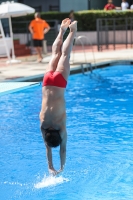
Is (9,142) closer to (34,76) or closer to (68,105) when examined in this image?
(68,105)

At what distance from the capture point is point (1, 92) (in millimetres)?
12078

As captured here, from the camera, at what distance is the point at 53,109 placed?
19.3 ft

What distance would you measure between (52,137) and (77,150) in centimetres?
263

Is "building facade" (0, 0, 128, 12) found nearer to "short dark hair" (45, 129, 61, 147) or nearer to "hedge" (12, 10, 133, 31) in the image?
"hedge" (12, 10, 133, 31)

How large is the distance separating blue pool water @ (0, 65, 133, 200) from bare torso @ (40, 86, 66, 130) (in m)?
1.14

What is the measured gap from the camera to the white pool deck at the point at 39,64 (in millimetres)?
15484

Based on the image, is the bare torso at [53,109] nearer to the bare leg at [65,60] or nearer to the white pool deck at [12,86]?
the bare leg at [65,60]

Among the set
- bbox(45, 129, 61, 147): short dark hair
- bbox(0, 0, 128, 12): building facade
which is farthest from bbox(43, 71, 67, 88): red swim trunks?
bbox(0, 0, 128, 12): building facade

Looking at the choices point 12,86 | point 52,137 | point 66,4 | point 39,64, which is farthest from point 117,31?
point 52,137

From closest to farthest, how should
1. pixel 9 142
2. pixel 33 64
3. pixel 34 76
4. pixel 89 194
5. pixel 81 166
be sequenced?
pixel 89 194 → pixel 81 166 → pixel 9 142 → pixel 34 76 → pixel 33 64

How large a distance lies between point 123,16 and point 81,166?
19.4 m

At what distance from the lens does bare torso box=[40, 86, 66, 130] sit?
5.85 metres

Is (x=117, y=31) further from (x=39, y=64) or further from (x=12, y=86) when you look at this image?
(x=12, y=86)

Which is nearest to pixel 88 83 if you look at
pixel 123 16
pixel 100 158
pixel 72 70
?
pixel 72 70
